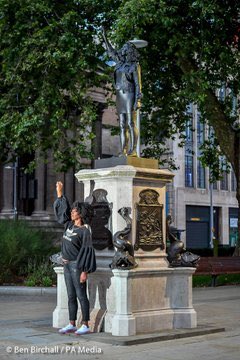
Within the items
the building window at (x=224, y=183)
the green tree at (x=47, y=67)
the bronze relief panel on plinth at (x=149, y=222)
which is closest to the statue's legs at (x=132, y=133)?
the bronze relief panel on plinth at (x=149, y=222)

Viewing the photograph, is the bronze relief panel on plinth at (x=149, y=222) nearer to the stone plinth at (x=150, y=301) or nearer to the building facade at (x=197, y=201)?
the stone plinth at (x=150, y=301)

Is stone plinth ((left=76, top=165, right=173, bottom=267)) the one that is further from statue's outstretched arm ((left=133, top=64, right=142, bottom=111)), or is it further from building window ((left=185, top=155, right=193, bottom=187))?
building window ((left=185, top=155, right=193, bottom=187))

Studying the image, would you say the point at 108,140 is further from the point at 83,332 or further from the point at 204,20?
the point at 83,332

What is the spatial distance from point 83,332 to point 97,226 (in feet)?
6.12

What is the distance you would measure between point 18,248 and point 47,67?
7.04 metres

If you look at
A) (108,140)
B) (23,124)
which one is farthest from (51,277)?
(108,140)

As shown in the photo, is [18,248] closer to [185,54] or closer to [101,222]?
[185,54]

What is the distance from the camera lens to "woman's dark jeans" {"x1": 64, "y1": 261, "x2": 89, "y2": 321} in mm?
9984

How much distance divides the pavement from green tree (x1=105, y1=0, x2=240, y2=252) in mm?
10564

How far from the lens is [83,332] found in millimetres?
10008

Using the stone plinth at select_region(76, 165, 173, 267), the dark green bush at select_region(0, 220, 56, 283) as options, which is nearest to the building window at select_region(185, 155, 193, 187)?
the dark green bush at select_region(0, 220, 56, 283)

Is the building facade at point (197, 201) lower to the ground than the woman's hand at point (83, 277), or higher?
higher

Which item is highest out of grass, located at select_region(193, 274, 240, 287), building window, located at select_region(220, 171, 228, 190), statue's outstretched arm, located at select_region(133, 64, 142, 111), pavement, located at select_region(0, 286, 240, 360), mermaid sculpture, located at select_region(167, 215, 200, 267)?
building window, located at select_region(220, 171, 228, 190)

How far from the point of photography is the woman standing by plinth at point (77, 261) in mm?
9883
